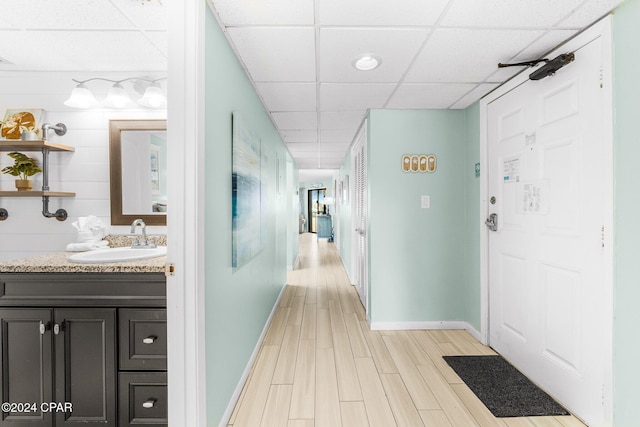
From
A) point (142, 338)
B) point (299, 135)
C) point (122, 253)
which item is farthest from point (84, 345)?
point (299, 135)

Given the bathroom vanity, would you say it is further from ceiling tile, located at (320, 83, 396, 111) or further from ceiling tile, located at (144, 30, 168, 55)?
ceiling tile, located at (320, 83, 396, 111)

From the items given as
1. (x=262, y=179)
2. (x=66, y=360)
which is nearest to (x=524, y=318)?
(x=262, y=179)

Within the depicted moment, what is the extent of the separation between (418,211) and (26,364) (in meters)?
3.02

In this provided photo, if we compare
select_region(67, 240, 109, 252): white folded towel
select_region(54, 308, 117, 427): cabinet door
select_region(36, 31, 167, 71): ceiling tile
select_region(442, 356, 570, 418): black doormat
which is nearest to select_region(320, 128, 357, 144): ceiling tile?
select_region(36, 31, 167, 71): ceiling tile

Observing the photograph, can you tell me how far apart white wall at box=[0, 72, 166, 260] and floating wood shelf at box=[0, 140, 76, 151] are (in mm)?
63

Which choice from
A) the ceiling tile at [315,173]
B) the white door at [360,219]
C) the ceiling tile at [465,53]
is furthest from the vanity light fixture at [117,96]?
the ceiling tile at [315,173]

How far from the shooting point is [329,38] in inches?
66.9

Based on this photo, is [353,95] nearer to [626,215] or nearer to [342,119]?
[342,119]

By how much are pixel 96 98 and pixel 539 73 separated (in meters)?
3.06

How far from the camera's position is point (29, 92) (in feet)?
7.06

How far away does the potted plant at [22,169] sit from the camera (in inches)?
81.0

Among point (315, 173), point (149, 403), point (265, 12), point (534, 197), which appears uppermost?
point (315, 173)

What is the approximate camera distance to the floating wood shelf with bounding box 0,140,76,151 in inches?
78.5

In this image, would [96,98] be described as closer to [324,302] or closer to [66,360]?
[66,360]
